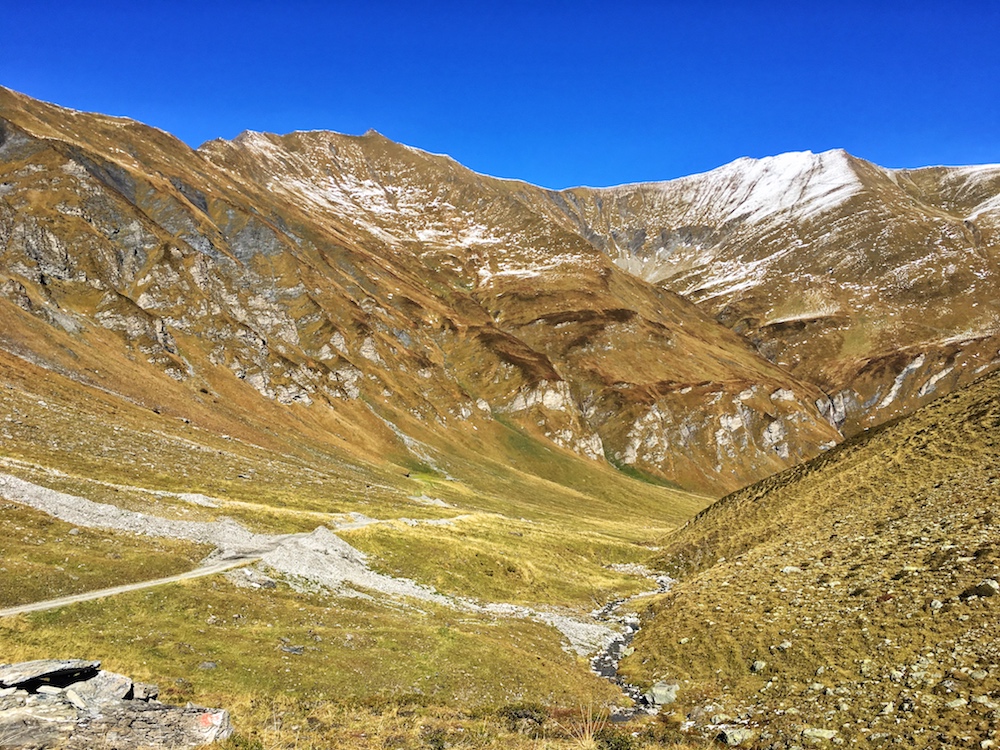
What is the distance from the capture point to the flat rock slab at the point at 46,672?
20.0 m

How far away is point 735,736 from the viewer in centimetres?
2477

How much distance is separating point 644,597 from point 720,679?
88.9ft

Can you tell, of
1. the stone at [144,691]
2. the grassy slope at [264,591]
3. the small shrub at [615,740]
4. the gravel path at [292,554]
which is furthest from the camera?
the gravel path at [292,554]

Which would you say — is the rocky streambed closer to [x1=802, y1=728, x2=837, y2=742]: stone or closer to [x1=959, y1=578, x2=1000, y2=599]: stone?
[x1=802, y1=728, x2=837, y2=742]: stone

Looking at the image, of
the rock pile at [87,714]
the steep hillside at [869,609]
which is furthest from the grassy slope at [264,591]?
the steep hillside at [869,609]

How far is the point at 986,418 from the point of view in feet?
162

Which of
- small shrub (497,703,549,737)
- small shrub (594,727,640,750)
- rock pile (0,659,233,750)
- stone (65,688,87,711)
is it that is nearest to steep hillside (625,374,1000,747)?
small shrub (594,727,640,750)

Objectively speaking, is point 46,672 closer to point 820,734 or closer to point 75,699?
point 75,699

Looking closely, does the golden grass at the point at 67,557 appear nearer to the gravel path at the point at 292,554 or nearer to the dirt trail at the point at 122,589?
the dirt trail at the point at 122,589

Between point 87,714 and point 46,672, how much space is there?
2.98 meters

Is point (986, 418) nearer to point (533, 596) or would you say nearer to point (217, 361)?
point (533, 596)

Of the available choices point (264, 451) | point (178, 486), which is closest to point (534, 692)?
point (178, 486)

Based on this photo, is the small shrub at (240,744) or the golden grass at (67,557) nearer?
the small shrub at (240,744)

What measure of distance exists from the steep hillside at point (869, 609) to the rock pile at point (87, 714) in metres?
21.0
